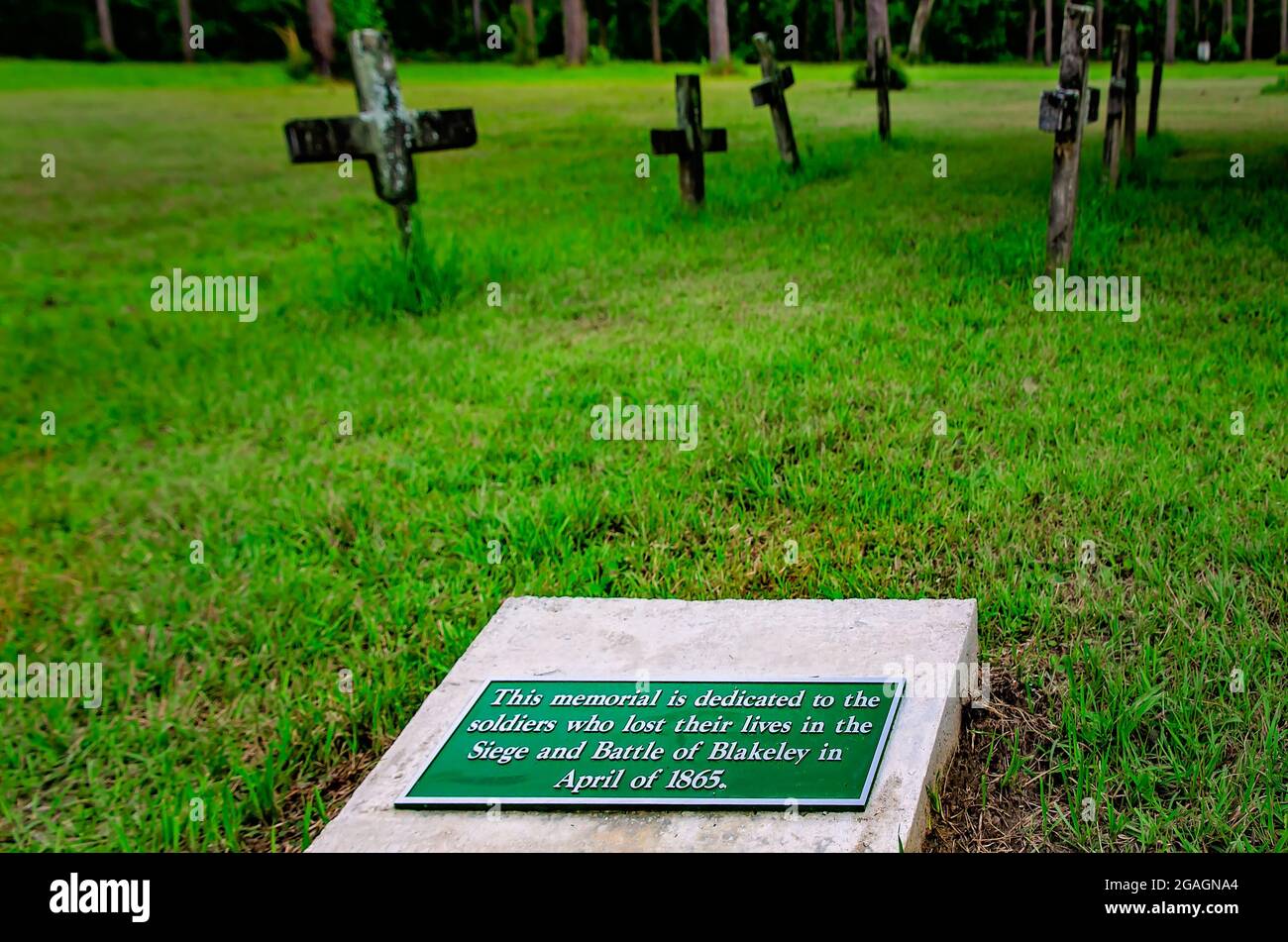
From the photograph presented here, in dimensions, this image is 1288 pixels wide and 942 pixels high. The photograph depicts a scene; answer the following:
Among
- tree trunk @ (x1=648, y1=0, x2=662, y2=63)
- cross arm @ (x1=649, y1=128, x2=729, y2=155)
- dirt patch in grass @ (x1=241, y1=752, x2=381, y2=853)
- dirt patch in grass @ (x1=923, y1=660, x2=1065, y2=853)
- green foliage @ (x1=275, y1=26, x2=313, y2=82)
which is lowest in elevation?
dirt patch in grass @ (x1=241, y1=752, x2=381, y2=853)

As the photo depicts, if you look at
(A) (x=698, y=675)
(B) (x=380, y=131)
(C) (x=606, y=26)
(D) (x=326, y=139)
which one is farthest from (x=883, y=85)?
(C) (x=606, y=26)

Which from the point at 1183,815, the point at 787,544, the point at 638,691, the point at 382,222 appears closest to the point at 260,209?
the point at 382,222

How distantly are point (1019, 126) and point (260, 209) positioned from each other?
9.90 m

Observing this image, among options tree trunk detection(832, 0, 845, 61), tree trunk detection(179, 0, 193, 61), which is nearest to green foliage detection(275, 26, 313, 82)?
tree trunk detection(179, 0, 193, 61)

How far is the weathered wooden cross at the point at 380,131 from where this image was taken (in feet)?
23.1

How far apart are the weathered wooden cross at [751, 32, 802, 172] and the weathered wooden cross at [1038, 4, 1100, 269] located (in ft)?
16.5

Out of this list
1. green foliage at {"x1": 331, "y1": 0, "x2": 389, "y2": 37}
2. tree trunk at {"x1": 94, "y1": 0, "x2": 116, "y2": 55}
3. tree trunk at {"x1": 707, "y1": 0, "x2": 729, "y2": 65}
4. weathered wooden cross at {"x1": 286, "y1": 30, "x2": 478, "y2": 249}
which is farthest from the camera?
tree trunk at {"x1": 707, "y1": 0, "x2": 729, "y2": 65}

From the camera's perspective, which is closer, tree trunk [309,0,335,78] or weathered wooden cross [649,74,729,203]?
weathered wooden cross [649,74,729,203]

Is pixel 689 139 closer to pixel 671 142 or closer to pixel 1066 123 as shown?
pixel 671 142

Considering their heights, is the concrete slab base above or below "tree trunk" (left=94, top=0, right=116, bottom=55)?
below

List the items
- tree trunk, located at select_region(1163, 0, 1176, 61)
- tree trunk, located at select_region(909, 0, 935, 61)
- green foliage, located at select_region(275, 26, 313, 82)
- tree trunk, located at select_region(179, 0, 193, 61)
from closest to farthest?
tree trunk, located at select_region(179, 0, 193, 61)
green foliage, located at select_region(275, 26, 313, 82)
tree trunk, located at select_region(909, 0, 935, 61)
tree trunk, located at select_region(1163, 0, 1176, 61)

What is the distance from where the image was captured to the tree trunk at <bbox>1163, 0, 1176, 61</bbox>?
2675 cm

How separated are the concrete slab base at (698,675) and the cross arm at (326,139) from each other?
4.57 m

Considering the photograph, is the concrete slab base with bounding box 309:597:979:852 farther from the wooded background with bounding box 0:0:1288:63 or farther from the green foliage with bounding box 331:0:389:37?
the green foliage with bounding box 331:0:389:37
